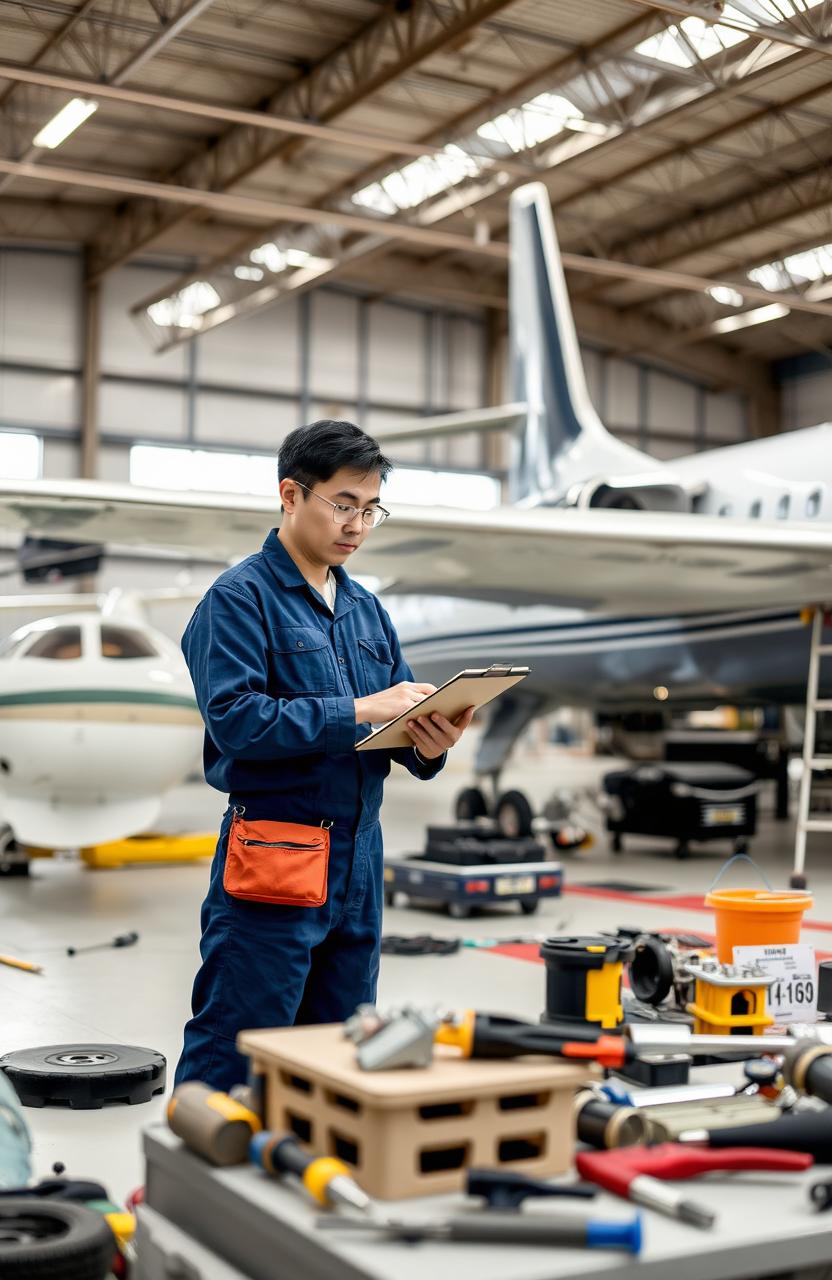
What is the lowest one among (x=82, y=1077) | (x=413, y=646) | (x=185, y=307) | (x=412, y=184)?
(x=82, y=1077)

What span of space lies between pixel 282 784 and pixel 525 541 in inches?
276

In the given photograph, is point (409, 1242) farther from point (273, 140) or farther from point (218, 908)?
point (273, 140)

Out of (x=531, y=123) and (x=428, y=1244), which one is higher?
(x=531, y=123)

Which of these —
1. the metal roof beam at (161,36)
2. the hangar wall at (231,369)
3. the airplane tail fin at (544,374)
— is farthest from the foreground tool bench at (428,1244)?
the hangar wall at (231,369)

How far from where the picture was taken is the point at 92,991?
5793 mm

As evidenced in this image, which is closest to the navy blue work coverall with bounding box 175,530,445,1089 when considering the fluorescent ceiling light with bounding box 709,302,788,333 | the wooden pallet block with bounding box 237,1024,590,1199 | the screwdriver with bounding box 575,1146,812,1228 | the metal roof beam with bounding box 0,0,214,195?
the wooden pallet block with bounding box 237,1024,590,1199

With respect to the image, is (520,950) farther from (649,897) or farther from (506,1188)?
(506,1188)

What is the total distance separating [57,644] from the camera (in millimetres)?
9547

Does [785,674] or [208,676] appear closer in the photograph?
[208,676]

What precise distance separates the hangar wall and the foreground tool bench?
24614 mm

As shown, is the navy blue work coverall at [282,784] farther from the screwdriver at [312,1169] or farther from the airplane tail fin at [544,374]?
the airplane tail fin at [544,374]

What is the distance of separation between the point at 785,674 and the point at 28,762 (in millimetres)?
6138

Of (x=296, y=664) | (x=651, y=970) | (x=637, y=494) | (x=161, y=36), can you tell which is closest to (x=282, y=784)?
(x=296, y=664)

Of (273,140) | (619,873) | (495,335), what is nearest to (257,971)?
(619,873)
